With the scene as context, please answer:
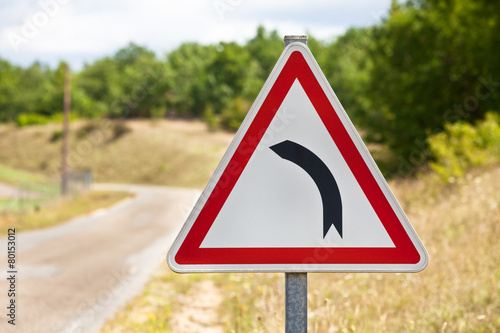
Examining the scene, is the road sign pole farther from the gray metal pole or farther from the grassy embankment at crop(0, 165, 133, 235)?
the grassy embankment at crop(0, 165, 133, 235)

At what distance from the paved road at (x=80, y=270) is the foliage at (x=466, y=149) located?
6529mm

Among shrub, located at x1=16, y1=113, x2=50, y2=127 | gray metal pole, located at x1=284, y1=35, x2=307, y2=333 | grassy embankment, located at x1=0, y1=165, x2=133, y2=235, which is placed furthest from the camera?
shrub, located at x1=16, y1=113, x2=50, y2=127

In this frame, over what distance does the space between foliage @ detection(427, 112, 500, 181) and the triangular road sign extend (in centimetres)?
885

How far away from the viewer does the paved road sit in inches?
225

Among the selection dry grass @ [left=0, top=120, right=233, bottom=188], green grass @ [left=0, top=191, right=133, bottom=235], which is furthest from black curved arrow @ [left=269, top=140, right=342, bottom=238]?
dry grass @ [left=0, top=120, right=233, bottom=188]

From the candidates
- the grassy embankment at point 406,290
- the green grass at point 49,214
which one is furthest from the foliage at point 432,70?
the green grass at point 49,214

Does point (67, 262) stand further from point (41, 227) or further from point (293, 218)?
point (293, 218)

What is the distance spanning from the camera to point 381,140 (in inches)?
779

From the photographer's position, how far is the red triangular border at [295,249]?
166cm

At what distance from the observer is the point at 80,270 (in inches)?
321

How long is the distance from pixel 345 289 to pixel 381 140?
16025 mm

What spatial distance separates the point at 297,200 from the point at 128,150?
50.5 m

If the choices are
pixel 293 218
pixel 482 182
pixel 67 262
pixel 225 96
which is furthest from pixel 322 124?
pixel 225 96

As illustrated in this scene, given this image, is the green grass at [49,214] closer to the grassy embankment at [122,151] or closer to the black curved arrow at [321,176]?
the black curved arrow at [321,176]
